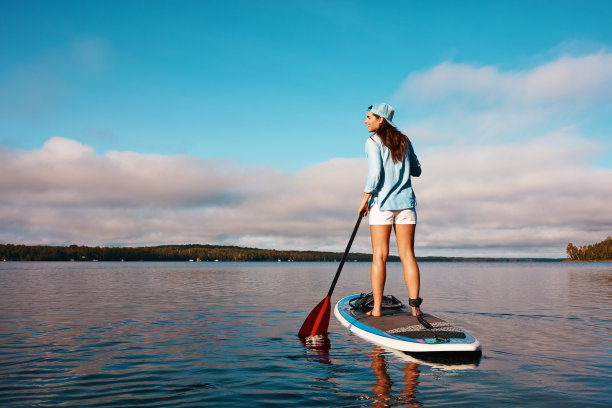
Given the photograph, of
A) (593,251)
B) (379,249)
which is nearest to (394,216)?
(379,249)

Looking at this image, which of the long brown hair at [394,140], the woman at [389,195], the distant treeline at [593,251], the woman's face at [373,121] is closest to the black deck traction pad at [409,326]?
the woman at [389,195]

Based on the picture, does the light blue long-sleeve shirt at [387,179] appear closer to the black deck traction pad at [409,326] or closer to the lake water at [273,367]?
the black deck traction pad at [409,326]

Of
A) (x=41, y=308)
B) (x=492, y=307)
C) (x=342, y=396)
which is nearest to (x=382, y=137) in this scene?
(x=342, y=396)

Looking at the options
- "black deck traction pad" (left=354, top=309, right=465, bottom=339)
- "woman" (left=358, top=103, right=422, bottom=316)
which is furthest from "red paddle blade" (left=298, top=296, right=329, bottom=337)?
"woman" (left=358, top=103, right=422, bottom=316)

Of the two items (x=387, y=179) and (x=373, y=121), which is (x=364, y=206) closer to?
(x=387, y=179)

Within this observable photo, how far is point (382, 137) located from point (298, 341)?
13.5 feet

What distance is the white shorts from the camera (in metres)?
7.23

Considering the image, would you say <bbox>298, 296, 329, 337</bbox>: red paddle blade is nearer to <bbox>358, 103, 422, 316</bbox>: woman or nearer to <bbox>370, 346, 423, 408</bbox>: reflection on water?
<bbox>358, 103, 422, 316</bbox>: woman

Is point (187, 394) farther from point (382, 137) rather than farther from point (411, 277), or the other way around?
point (382, 137)

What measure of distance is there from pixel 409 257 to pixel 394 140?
6.89 feet

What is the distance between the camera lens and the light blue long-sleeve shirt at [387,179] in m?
7.23

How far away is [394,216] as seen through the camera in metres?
7.32

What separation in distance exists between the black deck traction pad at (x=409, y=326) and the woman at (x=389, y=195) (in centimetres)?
29

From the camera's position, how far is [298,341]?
7.78 metres
